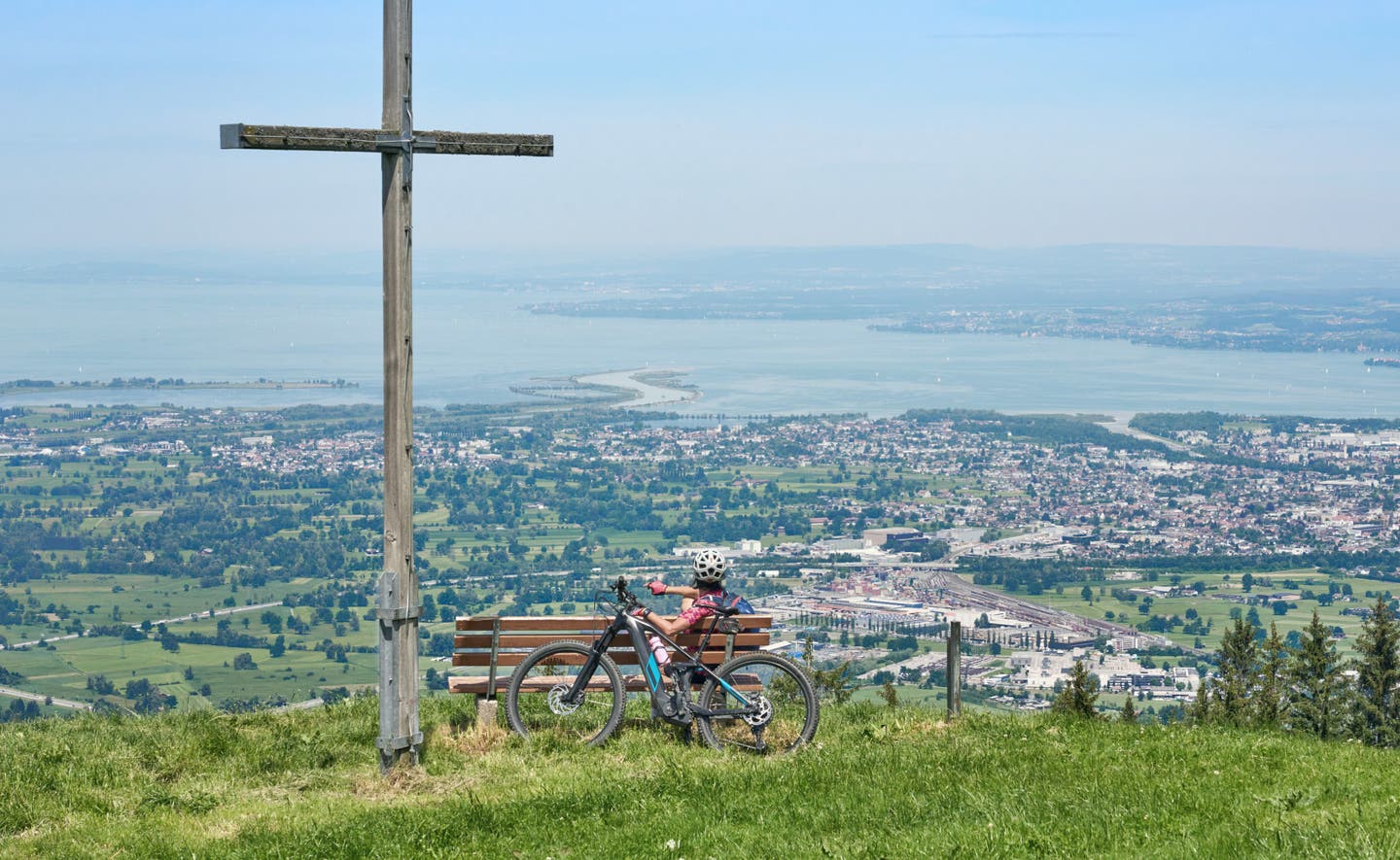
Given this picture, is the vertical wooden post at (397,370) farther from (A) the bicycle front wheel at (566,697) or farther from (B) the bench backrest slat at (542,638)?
(B) the bench backrest slat at (542,638)

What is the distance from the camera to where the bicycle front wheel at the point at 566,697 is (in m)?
10.1

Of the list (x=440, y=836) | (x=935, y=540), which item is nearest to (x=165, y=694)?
(x=440, y=836)

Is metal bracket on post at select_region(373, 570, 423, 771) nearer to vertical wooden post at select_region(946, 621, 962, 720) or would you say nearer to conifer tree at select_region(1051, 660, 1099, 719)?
vertical wooden post at select_region(946, 621, 962, 720)

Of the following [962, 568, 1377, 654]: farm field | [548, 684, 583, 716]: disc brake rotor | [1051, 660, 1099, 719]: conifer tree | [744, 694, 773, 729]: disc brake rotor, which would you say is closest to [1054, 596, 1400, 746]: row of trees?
[1051, 660, 1099, 719]: conifer tree

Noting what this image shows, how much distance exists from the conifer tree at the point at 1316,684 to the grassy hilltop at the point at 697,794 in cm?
2187

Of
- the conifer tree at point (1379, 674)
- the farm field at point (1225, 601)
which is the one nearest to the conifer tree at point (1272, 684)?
the conifer tree at point (1379, 674)

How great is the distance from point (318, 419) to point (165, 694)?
7671cm

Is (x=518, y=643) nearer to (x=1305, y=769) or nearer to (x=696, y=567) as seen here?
(x=696, y=567)


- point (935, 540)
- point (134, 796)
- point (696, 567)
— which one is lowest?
point (935, 540)

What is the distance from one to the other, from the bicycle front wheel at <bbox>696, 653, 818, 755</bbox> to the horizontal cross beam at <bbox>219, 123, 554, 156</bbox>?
3980 millimetres

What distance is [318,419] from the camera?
11181cm

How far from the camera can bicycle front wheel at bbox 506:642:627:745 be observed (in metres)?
10.1

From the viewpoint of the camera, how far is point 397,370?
912cm

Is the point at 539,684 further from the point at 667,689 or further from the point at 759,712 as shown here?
the point at 759,712
